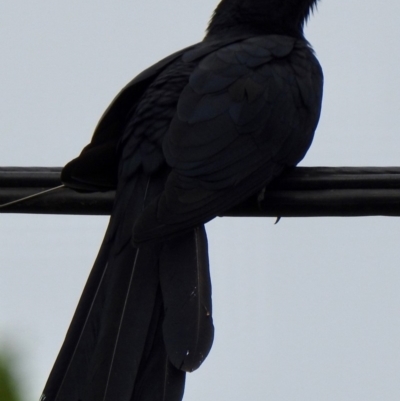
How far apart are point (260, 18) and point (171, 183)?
2566 mm

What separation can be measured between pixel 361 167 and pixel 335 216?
0.75ft

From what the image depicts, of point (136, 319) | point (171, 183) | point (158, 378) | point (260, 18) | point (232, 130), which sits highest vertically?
point (260, 18)

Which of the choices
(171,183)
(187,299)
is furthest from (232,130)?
(187,299)

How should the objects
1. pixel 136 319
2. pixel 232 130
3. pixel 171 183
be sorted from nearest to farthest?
1. pixel 136 319
2. pixel 171 183
3. pixel 232 130

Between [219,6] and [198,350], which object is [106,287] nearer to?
[198,350]

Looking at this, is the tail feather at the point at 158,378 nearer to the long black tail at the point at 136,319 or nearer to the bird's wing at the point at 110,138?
the long black tail at the point at 136,319

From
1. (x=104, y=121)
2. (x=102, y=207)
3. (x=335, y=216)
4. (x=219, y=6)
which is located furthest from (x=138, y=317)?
(x=219, y=6)

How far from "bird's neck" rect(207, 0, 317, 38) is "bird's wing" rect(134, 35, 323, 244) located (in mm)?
1155

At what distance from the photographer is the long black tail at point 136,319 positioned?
3846mm

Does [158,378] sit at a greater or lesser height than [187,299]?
lesser

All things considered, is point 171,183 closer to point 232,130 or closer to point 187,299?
point 232,130

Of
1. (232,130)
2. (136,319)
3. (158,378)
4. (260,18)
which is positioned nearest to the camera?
(158,378)

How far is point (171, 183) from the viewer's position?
173 inches

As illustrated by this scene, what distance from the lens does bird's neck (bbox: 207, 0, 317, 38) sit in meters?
6.60
